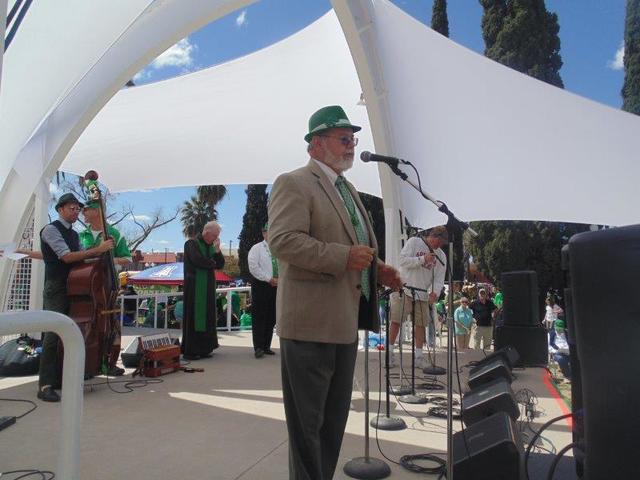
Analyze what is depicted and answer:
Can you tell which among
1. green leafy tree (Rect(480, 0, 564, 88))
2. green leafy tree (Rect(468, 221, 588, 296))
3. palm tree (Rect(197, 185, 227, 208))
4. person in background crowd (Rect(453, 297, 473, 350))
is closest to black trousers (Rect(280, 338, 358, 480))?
person in background crowd (Rect(453, 297, 473, 350))

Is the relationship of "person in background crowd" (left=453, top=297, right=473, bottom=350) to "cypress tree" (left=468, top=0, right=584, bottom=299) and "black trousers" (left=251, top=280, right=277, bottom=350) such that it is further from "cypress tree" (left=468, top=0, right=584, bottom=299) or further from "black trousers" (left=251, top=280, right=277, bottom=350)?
"cypress tree" (left=468, top=0, right=584, bottom=299)

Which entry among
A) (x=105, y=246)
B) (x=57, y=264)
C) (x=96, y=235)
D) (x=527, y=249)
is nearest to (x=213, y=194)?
(x=527, y=249)

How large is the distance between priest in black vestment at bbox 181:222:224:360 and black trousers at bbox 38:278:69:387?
2.27 m

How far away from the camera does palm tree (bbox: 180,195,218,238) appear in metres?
43.2

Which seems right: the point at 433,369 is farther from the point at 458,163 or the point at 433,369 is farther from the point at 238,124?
the point at 238,124

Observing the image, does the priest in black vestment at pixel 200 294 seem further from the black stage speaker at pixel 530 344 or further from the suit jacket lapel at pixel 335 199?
the suit jacket lapel at pixel 335 199

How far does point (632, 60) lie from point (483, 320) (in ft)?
74.4

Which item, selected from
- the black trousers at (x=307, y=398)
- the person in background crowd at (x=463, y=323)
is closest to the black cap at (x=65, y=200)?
the black trousers at (x=307, y=398)

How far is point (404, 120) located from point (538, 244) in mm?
13387

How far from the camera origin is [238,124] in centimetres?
984

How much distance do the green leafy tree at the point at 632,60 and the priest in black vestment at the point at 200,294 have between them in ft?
76.6

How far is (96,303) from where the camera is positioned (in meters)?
4.35

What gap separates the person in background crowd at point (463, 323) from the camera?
8.06 metres

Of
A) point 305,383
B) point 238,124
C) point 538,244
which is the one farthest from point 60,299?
point 538,244
